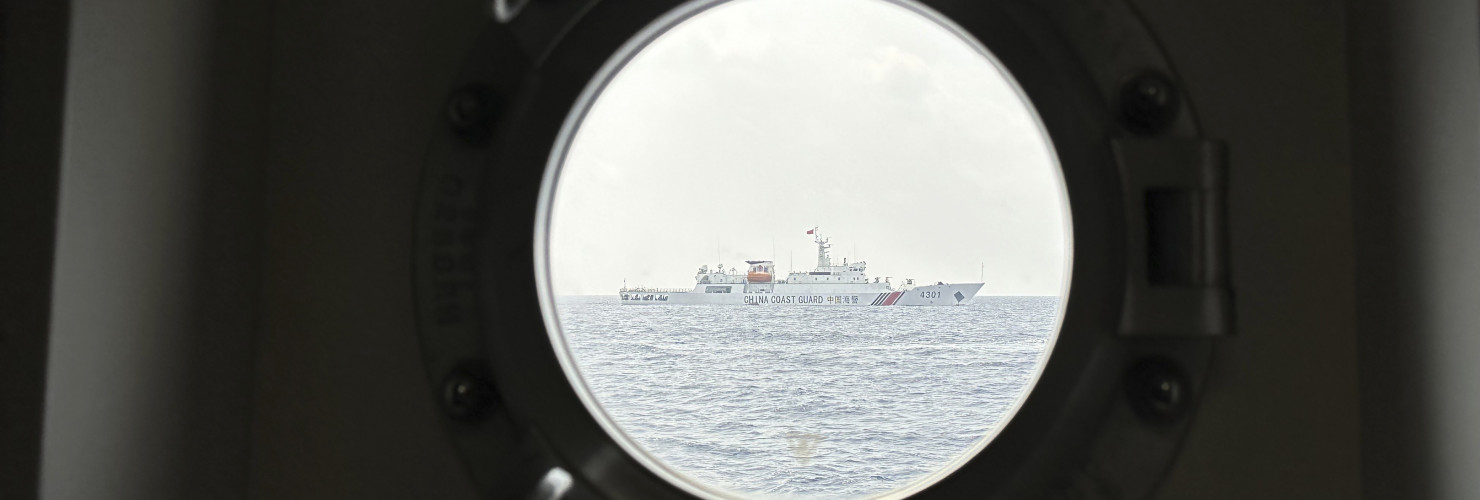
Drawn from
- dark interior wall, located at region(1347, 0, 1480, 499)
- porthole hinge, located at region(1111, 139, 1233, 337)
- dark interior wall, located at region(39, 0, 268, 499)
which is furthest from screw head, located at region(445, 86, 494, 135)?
dark interior wall, located at region(1347, 0, 1480, 499)

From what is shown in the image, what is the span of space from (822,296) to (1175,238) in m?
11.3

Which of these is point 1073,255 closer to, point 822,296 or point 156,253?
point 156,253

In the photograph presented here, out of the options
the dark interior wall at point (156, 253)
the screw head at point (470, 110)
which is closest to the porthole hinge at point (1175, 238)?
the screw head at point (470, 110)

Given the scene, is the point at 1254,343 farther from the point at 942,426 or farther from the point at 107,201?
the point at 942,426

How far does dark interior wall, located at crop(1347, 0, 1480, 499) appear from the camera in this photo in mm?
451

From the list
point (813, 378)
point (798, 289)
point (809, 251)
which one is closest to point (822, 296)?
point (798, 289)

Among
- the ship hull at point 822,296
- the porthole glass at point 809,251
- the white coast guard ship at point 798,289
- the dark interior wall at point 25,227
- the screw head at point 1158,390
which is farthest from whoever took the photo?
the porthole glass at point 809,251

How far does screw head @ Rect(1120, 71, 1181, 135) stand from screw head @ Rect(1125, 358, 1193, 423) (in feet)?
0.48

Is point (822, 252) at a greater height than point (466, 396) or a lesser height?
greater

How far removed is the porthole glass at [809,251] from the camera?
12.9 metres

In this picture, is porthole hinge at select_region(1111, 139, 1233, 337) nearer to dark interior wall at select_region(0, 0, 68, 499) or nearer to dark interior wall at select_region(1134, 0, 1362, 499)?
dark interior wall at select_region(1134, 0, 1362, 499)

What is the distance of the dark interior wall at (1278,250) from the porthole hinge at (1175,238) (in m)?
0.03

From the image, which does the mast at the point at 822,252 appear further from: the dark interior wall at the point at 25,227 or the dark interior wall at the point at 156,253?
the dark interior wall at the point at 25,227

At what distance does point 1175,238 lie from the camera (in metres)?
0.51
